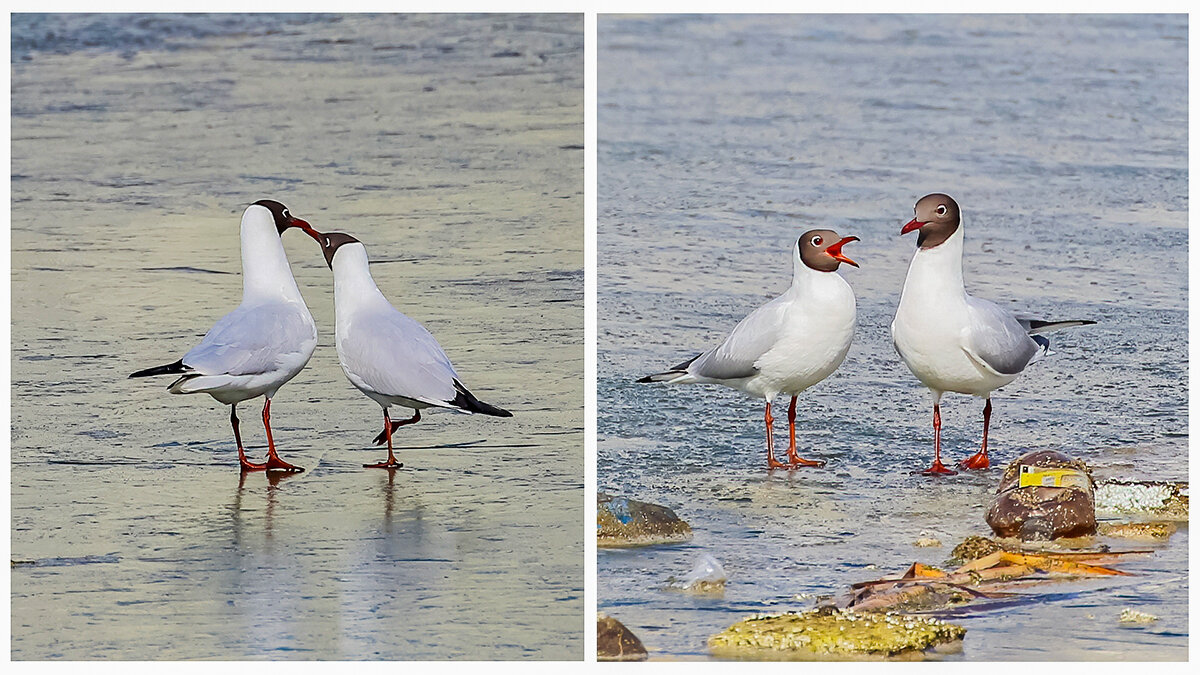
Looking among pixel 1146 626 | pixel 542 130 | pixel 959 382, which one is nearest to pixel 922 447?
pixel 959 382

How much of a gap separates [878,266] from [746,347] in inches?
62.5

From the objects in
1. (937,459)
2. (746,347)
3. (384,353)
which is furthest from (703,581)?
(384,353)

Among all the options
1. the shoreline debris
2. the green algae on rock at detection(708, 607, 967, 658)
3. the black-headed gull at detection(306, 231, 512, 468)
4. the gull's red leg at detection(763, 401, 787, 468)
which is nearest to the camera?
the green algae on rock at detection(708, 607, 967, 658)

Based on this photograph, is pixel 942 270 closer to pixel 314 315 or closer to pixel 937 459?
pixel 937 459

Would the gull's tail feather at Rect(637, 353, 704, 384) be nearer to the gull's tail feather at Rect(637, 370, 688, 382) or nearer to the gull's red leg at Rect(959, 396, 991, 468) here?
the gull's tail feather at Rect(637, 370, 688, 382)

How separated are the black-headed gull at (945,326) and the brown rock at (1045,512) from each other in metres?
0.49

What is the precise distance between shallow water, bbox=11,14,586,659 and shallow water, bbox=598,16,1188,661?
0.29 metres

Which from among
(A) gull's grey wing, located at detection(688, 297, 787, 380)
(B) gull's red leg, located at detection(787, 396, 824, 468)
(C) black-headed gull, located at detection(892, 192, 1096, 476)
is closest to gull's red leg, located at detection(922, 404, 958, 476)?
(C) black-headed gull, located at detection(892, 192, 1096, 476)

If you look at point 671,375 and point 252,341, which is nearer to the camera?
point 252,341

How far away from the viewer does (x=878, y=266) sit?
24.0 ft

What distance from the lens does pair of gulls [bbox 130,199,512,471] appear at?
5582 millimetres

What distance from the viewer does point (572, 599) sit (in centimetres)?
496

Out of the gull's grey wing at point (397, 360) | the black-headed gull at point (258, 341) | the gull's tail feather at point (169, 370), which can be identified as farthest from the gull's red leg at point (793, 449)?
the gull's tail feather at point (169, 370)

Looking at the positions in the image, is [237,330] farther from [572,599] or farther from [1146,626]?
[1146,626]
